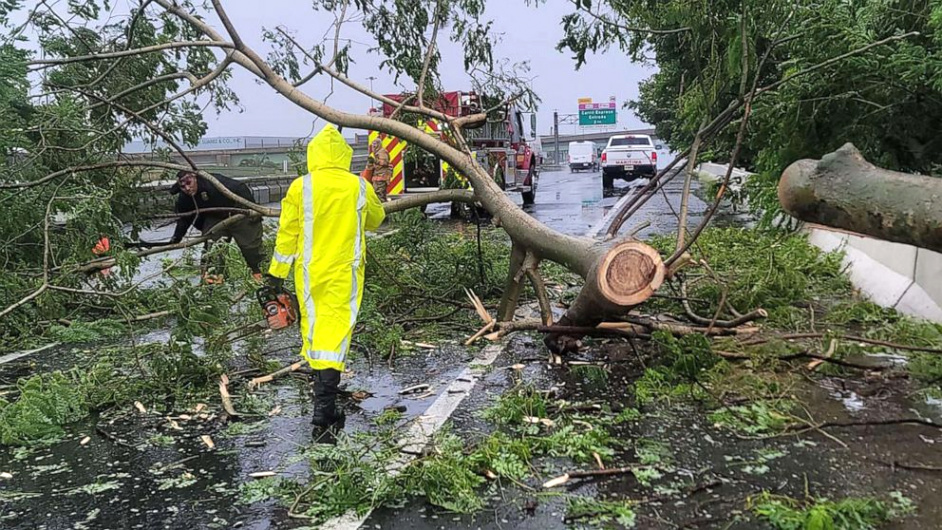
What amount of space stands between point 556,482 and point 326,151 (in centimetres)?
213

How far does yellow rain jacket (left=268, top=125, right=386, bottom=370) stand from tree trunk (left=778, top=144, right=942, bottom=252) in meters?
2.19

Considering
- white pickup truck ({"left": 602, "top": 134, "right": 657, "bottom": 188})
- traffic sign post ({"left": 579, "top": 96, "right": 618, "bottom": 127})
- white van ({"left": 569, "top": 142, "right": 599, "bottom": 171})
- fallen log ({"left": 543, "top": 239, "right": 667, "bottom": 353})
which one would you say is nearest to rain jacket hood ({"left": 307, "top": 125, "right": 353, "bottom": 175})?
fallen log ({"left": 543, "top": 239, "right": 667, "bottom": 353})

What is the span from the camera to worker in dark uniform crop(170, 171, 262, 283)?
669 centimetres

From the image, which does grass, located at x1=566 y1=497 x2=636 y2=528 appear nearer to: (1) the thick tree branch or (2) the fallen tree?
(2) the fallen tree

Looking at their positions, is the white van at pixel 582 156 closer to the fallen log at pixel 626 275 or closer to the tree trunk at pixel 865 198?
the fallen log at pixel 626 275

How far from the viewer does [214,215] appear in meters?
7.07

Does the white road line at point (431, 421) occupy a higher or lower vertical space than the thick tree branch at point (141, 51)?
lower

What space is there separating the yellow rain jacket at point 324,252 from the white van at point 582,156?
143 ft

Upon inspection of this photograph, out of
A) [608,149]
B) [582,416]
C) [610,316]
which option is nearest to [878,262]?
[610,316]

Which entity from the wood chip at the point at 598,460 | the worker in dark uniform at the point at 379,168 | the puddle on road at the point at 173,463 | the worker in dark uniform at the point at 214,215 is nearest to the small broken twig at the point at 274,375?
the puddle on road at the point at 173,463

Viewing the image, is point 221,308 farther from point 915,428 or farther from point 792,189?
point 915,428

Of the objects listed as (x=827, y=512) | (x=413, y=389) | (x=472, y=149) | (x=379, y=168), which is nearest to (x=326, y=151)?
(x=413, y=389)

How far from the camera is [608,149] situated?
25.5 metres

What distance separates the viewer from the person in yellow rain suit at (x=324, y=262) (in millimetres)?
3988
